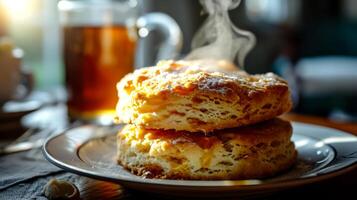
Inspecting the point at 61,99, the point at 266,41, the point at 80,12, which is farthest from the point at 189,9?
the point at 80,12

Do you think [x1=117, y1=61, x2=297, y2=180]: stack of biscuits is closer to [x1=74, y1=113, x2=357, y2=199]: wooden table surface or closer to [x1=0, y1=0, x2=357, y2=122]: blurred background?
[x1=74, y1=113, x2=357, y2=199]: wooden table surface

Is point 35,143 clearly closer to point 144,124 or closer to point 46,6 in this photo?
point 144,124

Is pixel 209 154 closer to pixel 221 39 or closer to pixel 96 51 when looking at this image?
pixel 221 39

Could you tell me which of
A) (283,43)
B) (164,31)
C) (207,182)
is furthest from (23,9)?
(207,182)

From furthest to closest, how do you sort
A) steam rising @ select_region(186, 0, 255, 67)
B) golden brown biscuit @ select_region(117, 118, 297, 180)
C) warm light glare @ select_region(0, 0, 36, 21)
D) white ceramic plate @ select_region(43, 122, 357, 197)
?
warm light glare @ select_region(0, 0, 36, 21)
steam rising @ select_region(186, 0, 255, 67)
golden brown biscuit @ select_region(117, 118, 297, 180)
white ceramic plate @ select_region(43, 122, 357, 197)

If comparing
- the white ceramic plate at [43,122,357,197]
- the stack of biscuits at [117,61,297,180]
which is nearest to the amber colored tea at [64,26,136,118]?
the white ceramic plate at [43,122,357,197]

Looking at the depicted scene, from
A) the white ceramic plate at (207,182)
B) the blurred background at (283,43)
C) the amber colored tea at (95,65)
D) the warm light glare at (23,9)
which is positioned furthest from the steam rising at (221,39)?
the warm light glare at (23,9)

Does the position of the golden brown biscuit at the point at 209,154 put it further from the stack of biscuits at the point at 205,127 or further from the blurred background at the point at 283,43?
the blurred background at the point at 283,43
